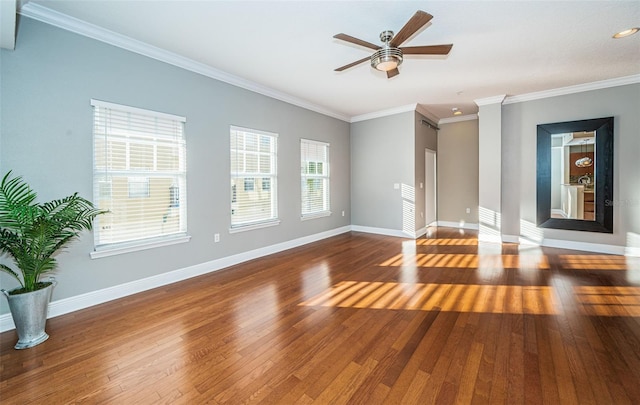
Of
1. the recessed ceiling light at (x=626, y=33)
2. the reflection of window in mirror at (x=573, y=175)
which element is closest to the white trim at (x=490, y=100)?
the reflection of window in mirror at (x=573, y=175)

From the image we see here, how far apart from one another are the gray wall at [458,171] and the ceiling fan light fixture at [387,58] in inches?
202

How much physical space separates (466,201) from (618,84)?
3.41 meters

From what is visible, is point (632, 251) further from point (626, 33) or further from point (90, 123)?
point (90, 123)

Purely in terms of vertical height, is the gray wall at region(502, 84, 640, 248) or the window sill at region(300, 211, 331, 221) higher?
the gray wall at region(502, 84, 640, 248)

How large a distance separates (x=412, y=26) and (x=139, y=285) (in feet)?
12.9

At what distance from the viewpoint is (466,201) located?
7.02m

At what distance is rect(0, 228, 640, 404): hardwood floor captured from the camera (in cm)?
164

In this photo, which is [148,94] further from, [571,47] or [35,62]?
[571,47]

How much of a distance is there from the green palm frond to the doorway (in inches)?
254

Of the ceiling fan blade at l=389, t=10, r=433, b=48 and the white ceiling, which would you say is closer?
the ceiling fan blade at l=389, t=10, r=433, b=48

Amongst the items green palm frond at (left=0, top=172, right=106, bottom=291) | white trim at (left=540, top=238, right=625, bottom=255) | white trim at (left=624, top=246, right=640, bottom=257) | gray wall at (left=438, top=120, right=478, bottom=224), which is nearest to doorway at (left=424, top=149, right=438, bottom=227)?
gray wall at (left=438, top=120, right=478, bottom=224)

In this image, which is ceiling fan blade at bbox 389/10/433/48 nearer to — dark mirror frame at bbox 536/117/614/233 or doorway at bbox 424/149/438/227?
dark mirror frame at bbox 536/117/614/233

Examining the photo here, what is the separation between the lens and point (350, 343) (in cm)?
213

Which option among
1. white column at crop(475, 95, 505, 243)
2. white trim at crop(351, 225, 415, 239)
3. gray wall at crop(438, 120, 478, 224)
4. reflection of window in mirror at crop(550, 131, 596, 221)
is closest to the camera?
reflection of window in mirror at crop(550, 131, 596, 221)
